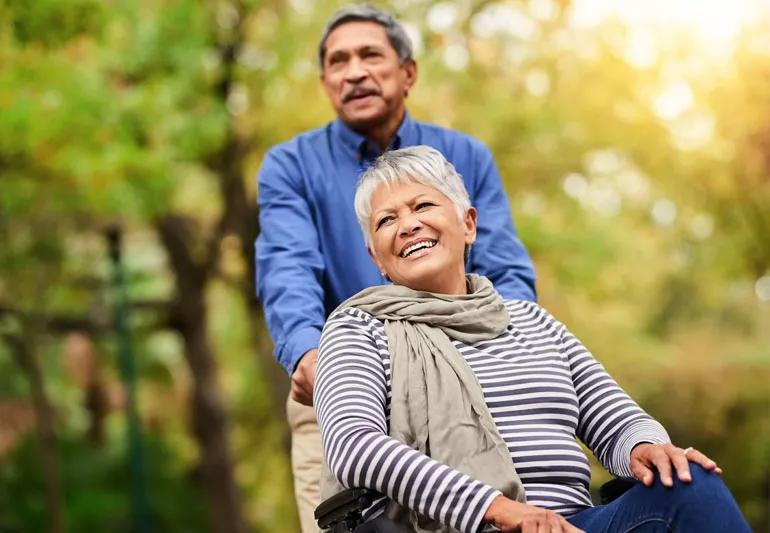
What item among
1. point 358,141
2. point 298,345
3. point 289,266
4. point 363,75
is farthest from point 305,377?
point 363,75

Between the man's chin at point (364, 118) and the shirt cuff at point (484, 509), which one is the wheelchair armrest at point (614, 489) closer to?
the shirt cuff at point (484, 509)

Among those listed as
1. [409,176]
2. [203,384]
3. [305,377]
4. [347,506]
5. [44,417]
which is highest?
[409,176]

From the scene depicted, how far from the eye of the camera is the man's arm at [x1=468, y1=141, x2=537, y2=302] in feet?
10.8

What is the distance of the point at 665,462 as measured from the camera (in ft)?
7.18

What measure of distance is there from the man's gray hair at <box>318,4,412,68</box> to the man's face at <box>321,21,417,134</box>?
0.02 metres

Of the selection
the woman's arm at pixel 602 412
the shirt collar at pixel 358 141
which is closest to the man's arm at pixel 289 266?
the shirt collar at pixel 358 141

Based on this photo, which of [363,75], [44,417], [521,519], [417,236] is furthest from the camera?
[44,417]

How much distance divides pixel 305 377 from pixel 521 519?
856 millimetres

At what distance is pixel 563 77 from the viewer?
12.1 m

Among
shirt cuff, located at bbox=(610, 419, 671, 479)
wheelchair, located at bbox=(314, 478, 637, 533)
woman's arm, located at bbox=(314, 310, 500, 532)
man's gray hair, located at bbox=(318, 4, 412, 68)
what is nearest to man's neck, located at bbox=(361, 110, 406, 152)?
man's gray hair, located at bbox=(318, 4, 412, 68)

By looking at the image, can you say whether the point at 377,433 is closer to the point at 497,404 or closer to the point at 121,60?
the point at 497,404

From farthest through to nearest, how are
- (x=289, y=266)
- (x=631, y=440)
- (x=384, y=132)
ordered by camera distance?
(x=384, y=132) → (x=289, y=266) → (x=631, y=440)

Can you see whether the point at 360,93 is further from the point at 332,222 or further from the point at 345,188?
the point at 332,222

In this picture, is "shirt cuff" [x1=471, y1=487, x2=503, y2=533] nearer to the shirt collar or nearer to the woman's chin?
the woman's chin
